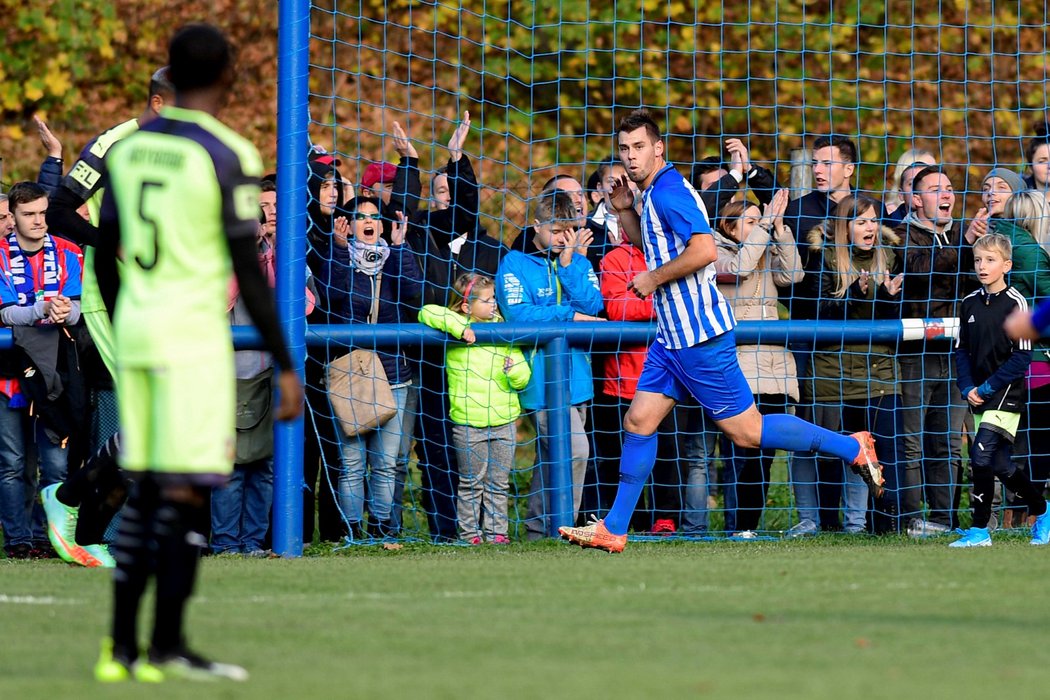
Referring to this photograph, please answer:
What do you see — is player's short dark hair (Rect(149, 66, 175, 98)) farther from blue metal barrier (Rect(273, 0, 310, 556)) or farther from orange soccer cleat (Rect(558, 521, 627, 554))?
orange soccer cleat (Rect(558, 521, 627, 554))

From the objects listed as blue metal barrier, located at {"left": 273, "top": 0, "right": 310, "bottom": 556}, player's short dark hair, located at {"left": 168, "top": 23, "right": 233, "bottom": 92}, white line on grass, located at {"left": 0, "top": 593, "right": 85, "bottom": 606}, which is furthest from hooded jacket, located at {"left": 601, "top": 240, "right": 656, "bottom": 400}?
player's short dark hair, located at {"left": 168, "top": 23, "right": 233, "bottom": 92}

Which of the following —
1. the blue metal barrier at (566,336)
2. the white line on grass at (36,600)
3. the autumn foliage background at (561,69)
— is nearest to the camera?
the white line on grass at (36,600)

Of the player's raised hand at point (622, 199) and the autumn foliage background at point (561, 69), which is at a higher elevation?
the autumn foliage background at point (561, 69)

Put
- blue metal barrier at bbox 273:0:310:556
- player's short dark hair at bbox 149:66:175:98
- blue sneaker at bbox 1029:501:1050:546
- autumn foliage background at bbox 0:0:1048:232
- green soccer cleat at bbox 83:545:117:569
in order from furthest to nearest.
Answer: autumn foliage background at bbox 0:0:1048:232 < blue sneaker at bbox 1029:501:1050:546 < blue metal barrier at bbox 273:0:310:556 < green soccer cleat at bbox 83:545:117:569 < player's short dark hair at bbox 149:66:175:98

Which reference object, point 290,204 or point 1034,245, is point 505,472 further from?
point 1034,245

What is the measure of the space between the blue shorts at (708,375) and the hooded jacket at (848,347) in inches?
59.1

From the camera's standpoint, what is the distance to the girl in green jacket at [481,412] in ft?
31.0

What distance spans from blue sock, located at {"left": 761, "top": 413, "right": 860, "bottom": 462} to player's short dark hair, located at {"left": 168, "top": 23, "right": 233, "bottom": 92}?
14.2 feet

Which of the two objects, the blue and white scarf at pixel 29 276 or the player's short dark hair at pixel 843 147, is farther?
the player's short dark hair at pixel 843 147

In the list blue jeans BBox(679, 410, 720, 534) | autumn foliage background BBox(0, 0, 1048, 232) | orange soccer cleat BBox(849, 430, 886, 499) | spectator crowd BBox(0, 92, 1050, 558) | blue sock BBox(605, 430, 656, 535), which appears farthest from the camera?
autumn foliage background BBox(0, 0, 1048, 232)

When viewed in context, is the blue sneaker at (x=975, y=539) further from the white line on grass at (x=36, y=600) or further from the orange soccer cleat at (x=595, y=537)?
the white line on grass at (x=36, y=600)

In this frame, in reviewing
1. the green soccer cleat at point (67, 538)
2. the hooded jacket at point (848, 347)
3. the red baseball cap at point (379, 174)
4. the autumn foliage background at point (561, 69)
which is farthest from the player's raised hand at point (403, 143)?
the autumn foliage background at point (561, 69)

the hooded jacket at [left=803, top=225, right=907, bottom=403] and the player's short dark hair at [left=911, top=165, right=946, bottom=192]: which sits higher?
the player's short dark hair at [left=911, top=165, right=946, bottom=192]

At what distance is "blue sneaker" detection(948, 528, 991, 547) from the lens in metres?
8.72
